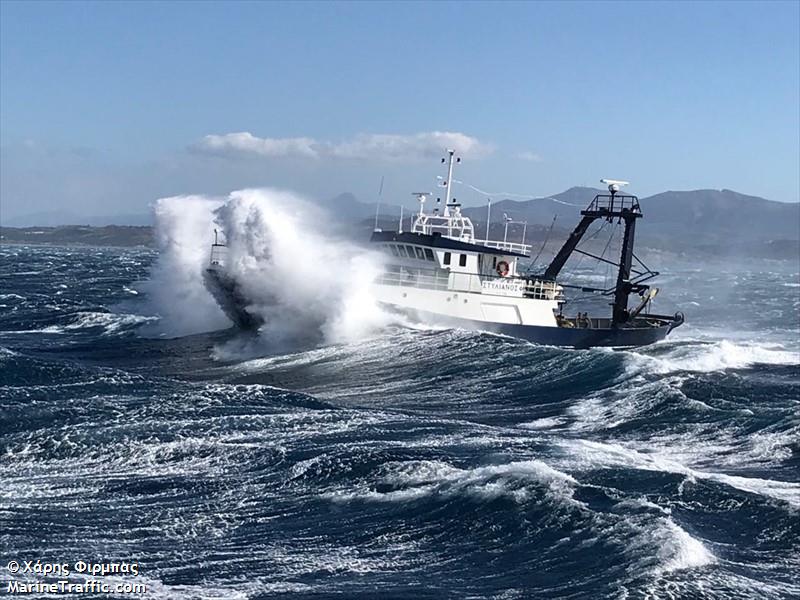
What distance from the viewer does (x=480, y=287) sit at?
Result: 3797 centimetres

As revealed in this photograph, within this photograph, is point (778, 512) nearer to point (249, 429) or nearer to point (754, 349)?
point (249, 429)

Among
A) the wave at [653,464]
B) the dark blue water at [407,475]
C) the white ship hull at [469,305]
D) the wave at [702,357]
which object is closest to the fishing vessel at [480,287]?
the white ship hull at [469,305]

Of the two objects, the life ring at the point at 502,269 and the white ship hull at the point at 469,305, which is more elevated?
the life ring at the point at 502,269

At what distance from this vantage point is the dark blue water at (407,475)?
12.9 meters

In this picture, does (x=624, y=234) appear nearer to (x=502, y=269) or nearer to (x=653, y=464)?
(x=502, y=269)

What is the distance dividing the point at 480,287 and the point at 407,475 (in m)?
21.7

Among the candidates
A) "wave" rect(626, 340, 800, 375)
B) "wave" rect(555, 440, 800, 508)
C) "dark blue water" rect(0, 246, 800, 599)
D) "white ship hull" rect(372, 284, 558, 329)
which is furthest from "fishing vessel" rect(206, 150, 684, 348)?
"wave" rect(555, 440, 800, 508)

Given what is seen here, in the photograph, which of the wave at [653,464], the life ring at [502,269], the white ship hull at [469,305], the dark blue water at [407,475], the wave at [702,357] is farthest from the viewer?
the life ring at [502,269]

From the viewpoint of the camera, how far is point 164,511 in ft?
48.7

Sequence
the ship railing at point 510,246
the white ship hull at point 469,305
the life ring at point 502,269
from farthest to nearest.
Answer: the ship railing at point 510,246, the life ring at point 502,269, the white ship hull at point 469,305

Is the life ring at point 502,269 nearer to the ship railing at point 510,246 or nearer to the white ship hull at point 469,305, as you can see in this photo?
the ship railing at point 510,246

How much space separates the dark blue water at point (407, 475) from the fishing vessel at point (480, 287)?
552 cm

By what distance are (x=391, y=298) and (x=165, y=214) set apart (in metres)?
→ 15.5

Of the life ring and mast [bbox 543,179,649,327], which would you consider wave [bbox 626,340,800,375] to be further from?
the life ring
